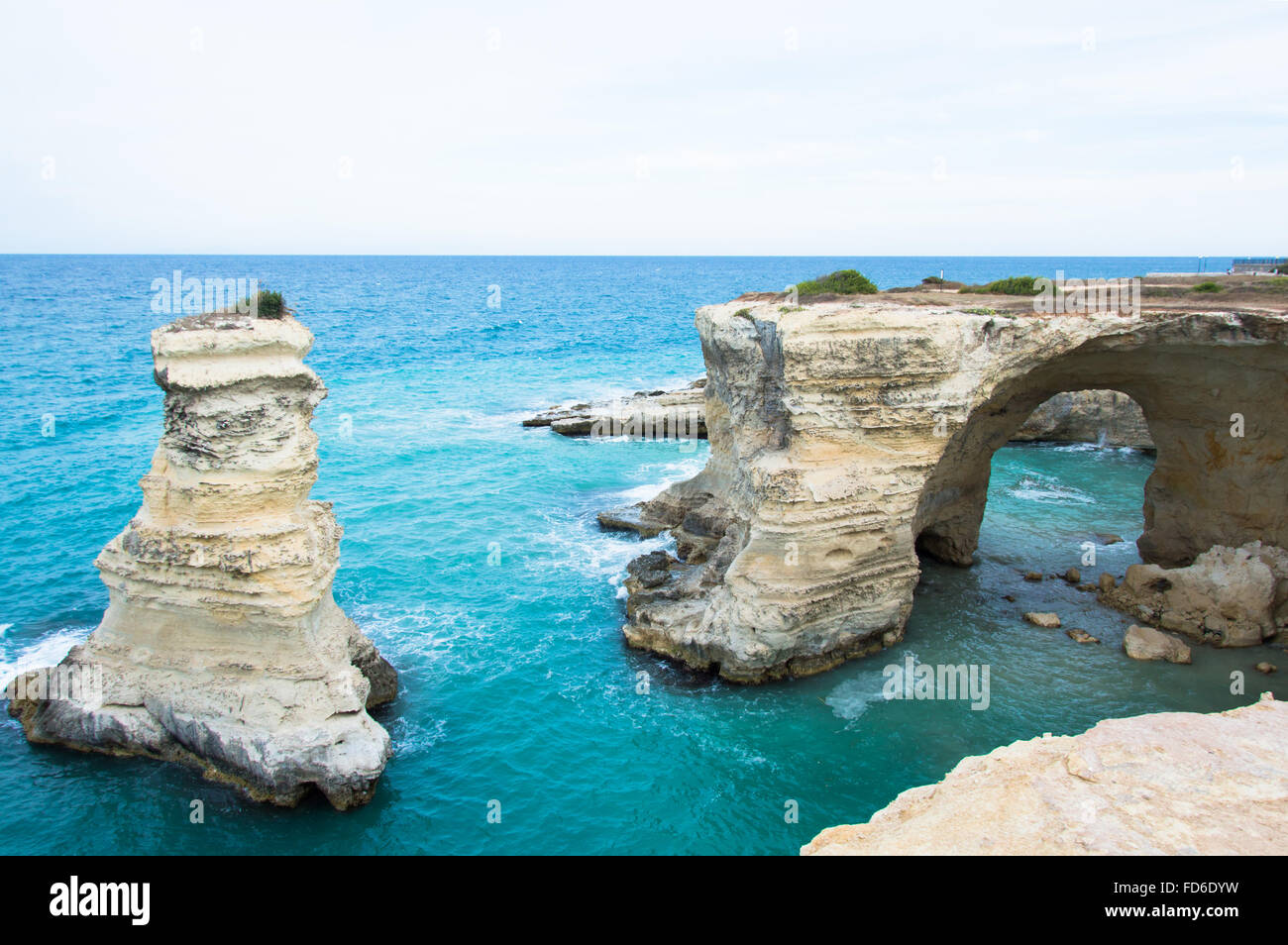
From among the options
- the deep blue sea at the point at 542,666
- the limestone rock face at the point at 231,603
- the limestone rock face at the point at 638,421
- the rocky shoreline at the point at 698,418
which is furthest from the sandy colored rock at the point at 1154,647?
the limestone rock face at the point at 638,421

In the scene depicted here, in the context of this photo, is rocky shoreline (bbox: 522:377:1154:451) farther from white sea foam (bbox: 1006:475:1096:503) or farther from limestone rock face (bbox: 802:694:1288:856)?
limestone rock face (bbox: 802:694:1288:856)

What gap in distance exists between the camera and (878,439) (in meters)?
20.0

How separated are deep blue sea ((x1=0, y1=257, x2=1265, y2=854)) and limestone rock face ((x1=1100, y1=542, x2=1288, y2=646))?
0.95 meters

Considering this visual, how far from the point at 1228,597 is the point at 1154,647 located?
2588 mm

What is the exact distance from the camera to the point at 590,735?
18812 mm

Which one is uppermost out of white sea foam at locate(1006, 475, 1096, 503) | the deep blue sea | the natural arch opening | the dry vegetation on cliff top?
the dry vegetation on cliff top

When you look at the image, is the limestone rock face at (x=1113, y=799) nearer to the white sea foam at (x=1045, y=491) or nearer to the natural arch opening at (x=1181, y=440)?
the natural arch opening at (x=1181, y=440)

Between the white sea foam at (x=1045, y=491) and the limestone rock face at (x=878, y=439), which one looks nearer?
the limestone rock face at (x=878, y=439)

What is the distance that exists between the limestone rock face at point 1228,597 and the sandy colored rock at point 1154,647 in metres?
1.17

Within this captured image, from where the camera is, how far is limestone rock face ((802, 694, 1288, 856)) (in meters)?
7.58

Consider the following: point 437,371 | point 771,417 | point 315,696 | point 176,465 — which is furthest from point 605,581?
point 437,371

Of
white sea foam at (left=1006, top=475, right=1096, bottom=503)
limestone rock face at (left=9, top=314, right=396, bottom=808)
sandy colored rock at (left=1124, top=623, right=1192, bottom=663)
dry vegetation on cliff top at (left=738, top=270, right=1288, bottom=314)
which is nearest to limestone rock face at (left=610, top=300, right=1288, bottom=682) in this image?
dry vegetation on cliff top at (left=738, top=270, right=1288, bottom=314)

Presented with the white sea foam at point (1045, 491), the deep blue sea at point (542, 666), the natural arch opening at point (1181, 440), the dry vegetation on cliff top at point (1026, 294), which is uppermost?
the dry vegetation on cliff top at point (1026, 294)

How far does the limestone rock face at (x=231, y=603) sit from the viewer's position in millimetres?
16031
